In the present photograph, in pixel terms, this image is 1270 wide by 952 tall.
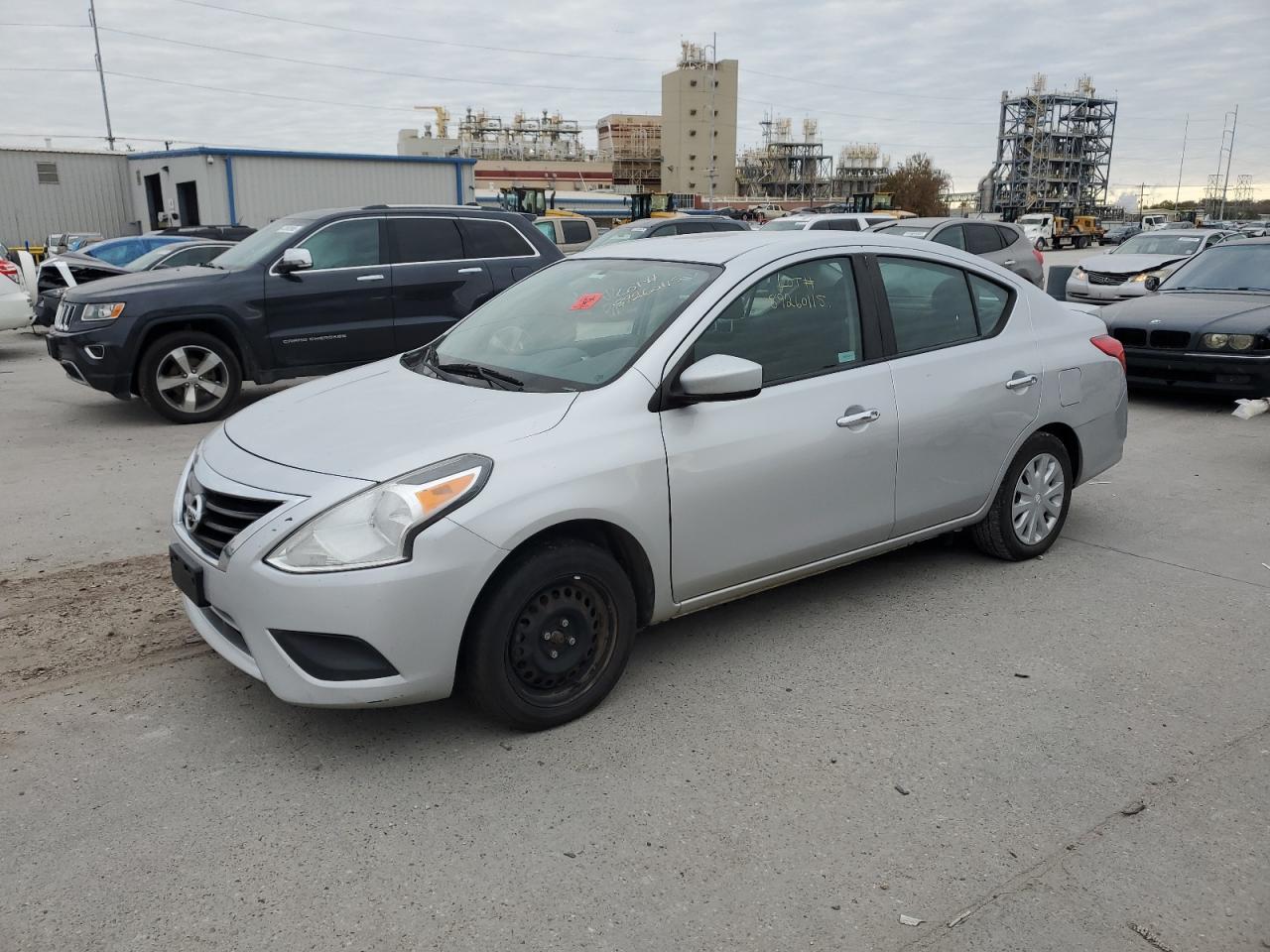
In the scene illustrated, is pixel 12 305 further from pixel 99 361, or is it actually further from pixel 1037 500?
pixel 1037 500

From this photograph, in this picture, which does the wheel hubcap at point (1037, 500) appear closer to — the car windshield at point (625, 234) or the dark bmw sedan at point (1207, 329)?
the dark bmw sedan at point (1207, 329)

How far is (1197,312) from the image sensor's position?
941 centimetres

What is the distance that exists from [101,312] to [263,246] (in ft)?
4.96

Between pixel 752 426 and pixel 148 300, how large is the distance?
6.46 m

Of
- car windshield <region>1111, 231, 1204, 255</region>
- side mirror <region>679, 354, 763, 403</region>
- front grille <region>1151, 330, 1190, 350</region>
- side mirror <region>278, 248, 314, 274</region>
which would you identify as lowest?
front grille <region>1151, 330, 1190, 350</region>

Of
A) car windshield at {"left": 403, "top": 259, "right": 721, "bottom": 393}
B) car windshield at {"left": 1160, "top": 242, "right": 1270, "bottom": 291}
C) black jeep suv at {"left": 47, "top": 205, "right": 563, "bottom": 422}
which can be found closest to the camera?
car windshield at {"left": 403, "top": 259, "right": 721, "bottom": 393}

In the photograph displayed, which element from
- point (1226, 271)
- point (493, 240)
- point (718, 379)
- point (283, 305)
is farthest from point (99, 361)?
point (1226, 271)

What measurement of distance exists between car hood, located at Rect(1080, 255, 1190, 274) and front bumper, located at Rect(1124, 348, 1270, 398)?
23.3ft

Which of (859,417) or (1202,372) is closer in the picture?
(859,417)

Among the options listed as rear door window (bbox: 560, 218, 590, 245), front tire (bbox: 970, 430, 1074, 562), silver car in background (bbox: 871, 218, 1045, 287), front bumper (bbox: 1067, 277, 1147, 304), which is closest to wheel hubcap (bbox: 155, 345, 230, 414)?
front tire (bbox: 970, 430, 1074, 562)

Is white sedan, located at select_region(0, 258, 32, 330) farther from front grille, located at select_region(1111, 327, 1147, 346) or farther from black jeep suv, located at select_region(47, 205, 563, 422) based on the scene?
front grille, located at select_region(1111, 327, 1147, 346)

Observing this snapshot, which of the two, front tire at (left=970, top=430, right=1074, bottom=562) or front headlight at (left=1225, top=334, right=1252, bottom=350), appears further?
front headlight at (left=1225, top=334, right=1252, bottom=350)

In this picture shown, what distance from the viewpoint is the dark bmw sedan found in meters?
8.93

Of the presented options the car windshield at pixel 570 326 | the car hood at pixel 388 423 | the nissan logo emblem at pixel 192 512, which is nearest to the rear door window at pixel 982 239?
the car windshield at pixel 570 326
